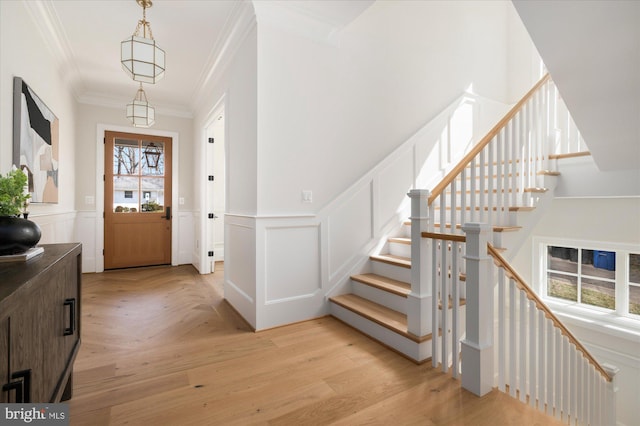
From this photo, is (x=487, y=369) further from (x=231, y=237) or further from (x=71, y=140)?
(x=71, y=140)

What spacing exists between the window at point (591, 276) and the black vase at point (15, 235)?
509 cm

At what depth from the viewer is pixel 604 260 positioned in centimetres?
376

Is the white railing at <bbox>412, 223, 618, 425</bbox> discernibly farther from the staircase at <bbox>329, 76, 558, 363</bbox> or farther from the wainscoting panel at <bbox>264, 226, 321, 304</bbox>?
the wainscoting panel at <bbox>264, 226, 321, 304</bbox>

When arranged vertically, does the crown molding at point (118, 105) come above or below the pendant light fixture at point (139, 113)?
above

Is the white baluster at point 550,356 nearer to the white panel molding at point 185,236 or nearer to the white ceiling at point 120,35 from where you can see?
the white ceiling at point 120,35

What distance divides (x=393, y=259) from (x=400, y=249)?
0.76 ft

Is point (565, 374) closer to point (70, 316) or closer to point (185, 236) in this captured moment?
Result: point (70, 316)

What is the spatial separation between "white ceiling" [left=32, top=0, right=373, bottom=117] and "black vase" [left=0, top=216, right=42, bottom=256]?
2304 millimetres

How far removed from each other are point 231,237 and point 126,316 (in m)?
1.22

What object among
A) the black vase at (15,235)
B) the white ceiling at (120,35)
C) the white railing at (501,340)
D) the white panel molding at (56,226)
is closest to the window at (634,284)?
the white railing at (501,340)

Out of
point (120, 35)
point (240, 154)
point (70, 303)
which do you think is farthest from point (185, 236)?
point (70, 303)

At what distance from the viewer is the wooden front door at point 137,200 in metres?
4.97

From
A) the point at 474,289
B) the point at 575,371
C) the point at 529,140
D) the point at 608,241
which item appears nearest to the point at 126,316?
the point at 474,289

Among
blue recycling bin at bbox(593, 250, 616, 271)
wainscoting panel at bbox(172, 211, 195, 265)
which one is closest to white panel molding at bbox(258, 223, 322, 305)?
wainscoting panel at bbox(172, 211, 195, 265)
